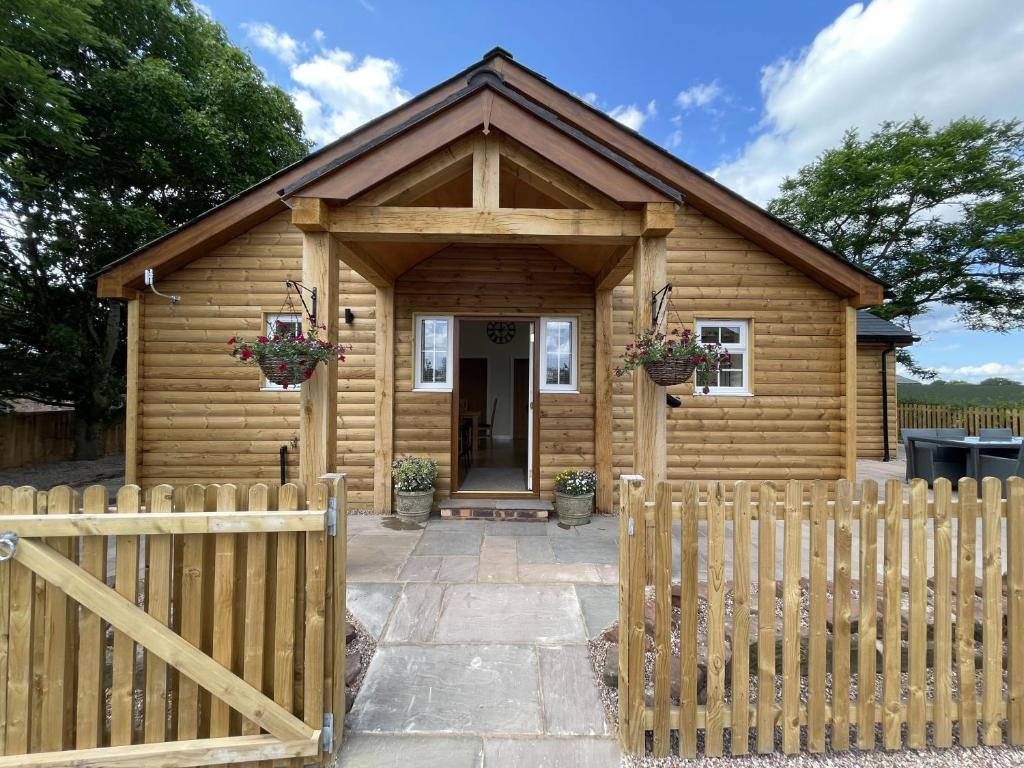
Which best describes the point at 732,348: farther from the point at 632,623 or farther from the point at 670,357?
the point at 632,623

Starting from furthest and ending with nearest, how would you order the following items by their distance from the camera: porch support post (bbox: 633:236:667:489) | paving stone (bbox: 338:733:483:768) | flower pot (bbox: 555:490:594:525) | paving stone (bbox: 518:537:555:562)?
flower pot (bbox: 555:490:594:525), paving stone (bbox: 518:537:555:562), porch support post (bbox: 633:236:667:489), paving stone (bbox: 338:733:483:768)

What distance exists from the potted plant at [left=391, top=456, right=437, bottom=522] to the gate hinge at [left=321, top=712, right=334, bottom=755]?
2.91 m

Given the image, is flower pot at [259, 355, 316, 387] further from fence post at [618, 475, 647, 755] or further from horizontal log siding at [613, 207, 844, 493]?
horizontal log siding at [613, 207, 844, 493]

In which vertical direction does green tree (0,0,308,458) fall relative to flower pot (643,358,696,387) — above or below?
above

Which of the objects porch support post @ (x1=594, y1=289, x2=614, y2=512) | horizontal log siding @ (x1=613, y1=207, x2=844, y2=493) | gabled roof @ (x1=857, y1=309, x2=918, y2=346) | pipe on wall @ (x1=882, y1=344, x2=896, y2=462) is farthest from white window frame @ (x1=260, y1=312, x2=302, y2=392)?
pipe on wall @ (x1=882, y1=344, x2=896, y2=462)

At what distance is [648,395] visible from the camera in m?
3.15

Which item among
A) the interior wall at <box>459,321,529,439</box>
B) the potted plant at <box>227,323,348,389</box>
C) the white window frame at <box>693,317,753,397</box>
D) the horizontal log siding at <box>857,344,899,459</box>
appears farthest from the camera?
the interior wall at <box>459,321,529,439</box>

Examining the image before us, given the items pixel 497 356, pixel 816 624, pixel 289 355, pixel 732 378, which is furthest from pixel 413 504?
pixel 497 356

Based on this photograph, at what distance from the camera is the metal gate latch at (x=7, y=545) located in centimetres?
152

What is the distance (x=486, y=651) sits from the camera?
230 centimetres

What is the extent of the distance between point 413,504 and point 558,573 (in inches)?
75.9

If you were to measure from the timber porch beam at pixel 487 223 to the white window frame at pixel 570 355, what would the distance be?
2.03 meters

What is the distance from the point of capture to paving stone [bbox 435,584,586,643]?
7.99 feet

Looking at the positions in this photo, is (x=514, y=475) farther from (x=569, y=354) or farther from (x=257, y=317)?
(x=257, y=317)
